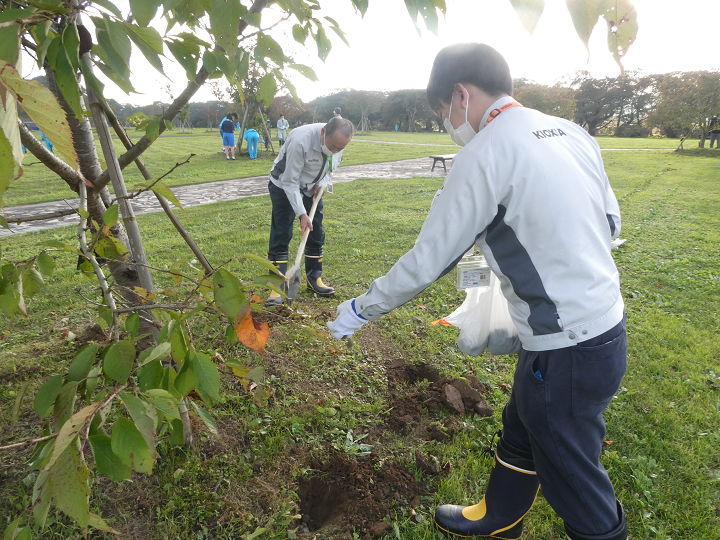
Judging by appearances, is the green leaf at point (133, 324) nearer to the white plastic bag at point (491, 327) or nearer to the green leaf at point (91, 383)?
the green leaf at point (91, 383)

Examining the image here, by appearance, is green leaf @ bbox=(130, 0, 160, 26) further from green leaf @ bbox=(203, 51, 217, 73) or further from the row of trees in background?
the row of trees in background

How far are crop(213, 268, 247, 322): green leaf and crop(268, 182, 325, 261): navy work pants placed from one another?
11.2ft

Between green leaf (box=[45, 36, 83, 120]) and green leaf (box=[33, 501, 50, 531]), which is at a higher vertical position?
green leaf (box=[45, 36, 83, 120])

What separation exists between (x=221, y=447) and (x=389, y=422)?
1065 millimetres

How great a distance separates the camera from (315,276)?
4934 mm

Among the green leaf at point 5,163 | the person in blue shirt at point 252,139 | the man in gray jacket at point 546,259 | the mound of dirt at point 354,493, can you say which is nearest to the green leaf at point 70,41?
the green leaf at point 5,163

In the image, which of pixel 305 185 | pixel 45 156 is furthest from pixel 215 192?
pixel 45 156

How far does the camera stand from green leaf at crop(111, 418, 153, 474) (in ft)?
2.89

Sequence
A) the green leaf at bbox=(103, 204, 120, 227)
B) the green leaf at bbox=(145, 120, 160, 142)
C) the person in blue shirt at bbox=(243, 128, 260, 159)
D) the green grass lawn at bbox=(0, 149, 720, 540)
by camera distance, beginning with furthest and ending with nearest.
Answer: the person in blue shirt at bbox=(243, 128, 260, 159)
the green grass lawn at bbox=(0, 149, 720, 540)
the green leaf at bbox=(145, 120, 160, 142)
the green leaf at bbox=(103, 204, 120, 227)

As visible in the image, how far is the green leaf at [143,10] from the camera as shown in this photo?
91cm

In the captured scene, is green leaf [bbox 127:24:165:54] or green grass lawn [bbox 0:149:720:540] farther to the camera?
green grass lawn [bbox 0:149:720:540]

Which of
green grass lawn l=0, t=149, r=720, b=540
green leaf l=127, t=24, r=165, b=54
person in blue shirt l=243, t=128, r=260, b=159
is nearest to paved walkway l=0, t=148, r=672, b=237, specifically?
green grass lawn l=0, t=149, r=720, b=540

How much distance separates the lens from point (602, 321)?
1.41 meters

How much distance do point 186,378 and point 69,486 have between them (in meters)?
0.38
